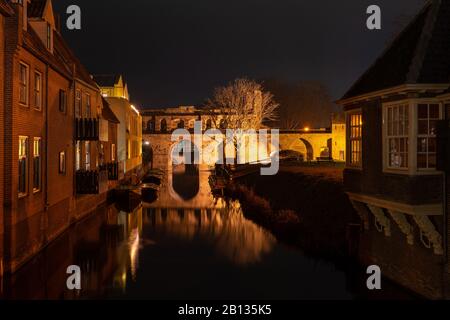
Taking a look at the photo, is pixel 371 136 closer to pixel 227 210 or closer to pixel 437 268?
pixel 437 268

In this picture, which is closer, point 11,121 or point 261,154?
point 11,121

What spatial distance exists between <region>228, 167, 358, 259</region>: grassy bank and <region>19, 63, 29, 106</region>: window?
10.8 m

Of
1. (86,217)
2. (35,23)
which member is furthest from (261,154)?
(35,23)

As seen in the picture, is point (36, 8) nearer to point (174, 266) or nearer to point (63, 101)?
point (63, 101)

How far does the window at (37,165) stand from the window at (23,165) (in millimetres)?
993

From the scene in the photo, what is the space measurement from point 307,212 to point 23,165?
12886 mm

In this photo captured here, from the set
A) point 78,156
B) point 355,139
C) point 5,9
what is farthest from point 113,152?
point 355,139

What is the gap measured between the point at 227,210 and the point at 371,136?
18910mm

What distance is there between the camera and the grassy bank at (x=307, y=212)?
1811 cm

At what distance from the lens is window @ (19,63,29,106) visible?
548 inches

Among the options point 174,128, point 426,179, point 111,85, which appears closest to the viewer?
point 426,179

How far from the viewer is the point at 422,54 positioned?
1073cm

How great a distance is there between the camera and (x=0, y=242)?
12.0m

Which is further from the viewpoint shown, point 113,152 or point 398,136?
point 113,152
